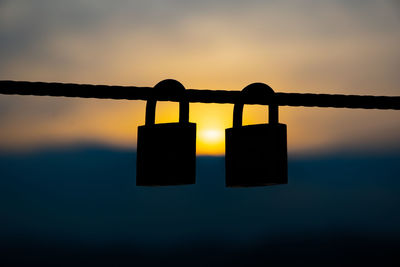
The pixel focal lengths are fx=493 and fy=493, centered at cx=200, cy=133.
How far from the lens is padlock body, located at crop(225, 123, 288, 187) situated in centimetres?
198

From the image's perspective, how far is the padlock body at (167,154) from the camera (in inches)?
75.5

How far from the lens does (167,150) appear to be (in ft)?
6.46

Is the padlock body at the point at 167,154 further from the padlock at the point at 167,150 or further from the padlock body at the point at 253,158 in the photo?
the padlock body at the point at 253,158

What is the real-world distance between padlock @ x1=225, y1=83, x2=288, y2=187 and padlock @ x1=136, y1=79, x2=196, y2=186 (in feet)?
0.56

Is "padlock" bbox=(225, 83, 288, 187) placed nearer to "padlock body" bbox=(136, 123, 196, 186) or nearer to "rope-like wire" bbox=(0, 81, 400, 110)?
"rope-like wire" bbox=(0, 81, 400, 110)

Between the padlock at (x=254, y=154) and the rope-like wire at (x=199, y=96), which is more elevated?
the rope-like wire at (x=199, y=96)

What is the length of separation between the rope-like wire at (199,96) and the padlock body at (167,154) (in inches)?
5.3

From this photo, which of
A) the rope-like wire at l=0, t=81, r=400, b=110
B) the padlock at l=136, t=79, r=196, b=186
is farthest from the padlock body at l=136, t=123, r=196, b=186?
the rope-like wire at l=0, t=81, r=400, b=110

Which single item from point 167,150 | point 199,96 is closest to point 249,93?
point 199,96

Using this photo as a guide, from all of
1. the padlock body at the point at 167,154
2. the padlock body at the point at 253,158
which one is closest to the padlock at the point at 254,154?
the padlock body at the point at 253,158

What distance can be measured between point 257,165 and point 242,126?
0.17 meters

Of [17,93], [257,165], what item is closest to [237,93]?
[257,165]

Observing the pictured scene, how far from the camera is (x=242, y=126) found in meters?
2.04

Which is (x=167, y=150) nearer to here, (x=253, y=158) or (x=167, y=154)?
(x=167, y=154)
